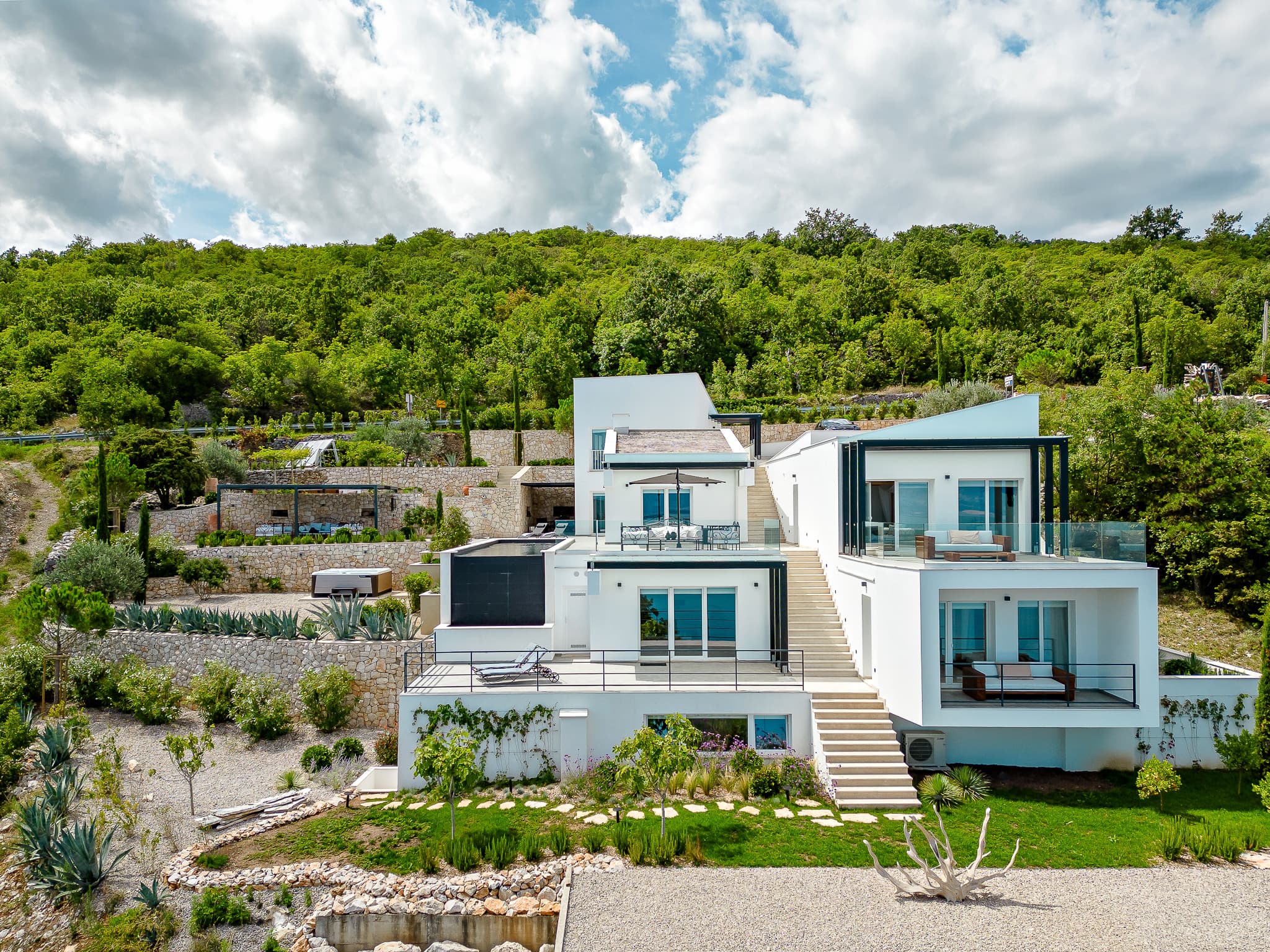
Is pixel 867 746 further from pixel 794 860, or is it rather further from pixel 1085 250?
pixel 1085 250

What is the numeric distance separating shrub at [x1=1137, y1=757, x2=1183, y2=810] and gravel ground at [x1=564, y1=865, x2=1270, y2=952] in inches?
75.3

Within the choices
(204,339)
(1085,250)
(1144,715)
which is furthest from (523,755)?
(1085,250)

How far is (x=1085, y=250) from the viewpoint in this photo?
7238 cm

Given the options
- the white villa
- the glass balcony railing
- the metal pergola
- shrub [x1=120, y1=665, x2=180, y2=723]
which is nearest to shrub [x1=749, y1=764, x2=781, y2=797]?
the white villa

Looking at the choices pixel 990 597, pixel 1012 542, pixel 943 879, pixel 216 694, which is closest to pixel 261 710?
pixel 216 694

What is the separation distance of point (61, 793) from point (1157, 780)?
20667 mm

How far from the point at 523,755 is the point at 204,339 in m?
54.1

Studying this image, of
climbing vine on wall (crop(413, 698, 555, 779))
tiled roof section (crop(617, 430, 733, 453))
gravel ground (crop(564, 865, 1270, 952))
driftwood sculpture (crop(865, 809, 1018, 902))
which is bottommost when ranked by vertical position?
gravel ground (crop(564, 865, 1270, 952))

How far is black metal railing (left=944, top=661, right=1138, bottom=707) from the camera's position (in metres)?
14.0

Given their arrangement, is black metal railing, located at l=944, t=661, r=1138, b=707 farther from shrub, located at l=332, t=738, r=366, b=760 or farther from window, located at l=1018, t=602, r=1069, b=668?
shrub, located at l=332, t=738, r=366, b=760

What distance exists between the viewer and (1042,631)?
1561 centimetres

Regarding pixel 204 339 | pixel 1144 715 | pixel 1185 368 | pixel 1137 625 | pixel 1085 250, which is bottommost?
pixel 1144 715

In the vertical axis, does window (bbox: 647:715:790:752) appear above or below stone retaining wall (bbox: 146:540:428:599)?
below

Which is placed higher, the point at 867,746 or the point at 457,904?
the point at 867,746
